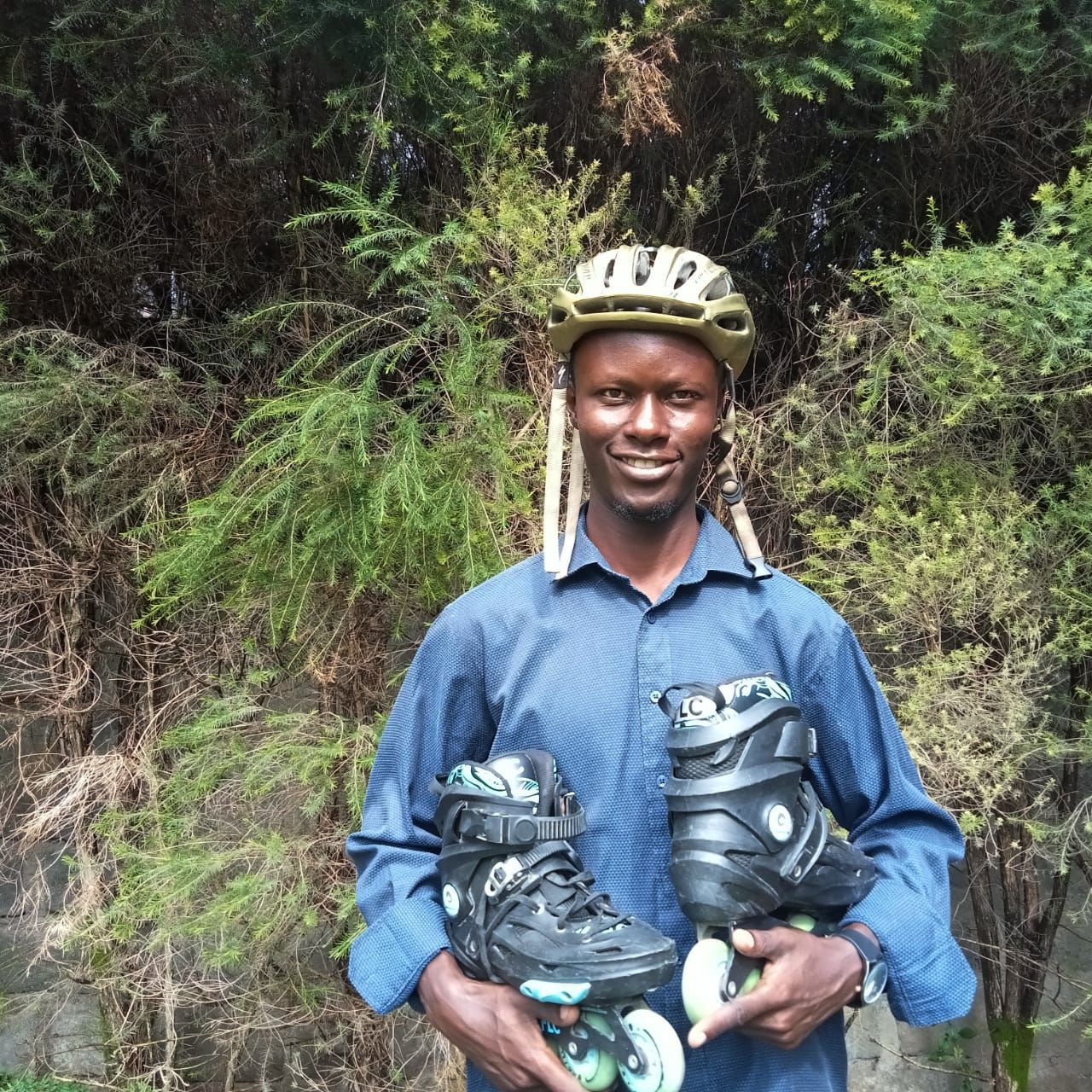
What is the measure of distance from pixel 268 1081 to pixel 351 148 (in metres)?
3.81

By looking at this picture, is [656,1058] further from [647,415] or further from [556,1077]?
[647,415]

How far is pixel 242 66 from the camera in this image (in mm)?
3133

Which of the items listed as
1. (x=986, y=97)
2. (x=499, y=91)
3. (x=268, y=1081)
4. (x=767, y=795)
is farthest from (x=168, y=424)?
(x=986, y=97)

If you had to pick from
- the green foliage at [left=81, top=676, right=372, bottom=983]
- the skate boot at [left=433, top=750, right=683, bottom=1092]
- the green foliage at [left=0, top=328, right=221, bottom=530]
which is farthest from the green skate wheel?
the green foliage at [left=0, top=328, right=221, bottom=530]

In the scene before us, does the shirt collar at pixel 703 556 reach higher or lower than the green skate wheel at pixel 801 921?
higher

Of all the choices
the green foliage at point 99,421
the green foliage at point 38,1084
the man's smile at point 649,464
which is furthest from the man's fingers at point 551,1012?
the green foliage at point 38,1084

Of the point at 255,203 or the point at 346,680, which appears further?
the point at 255,203

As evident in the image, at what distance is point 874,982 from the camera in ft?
4.54

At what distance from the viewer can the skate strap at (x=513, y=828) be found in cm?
133

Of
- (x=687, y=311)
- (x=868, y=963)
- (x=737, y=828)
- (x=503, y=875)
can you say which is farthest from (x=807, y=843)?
(x=687, y=311)

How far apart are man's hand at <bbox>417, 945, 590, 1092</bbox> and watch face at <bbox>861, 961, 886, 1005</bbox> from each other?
0.46 m

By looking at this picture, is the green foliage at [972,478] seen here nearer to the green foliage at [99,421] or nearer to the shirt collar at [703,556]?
the shirt collar at [703,556]

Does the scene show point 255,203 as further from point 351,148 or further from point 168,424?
point 168,424

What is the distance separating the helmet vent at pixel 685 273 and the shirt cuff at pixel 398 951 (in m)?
1.19
